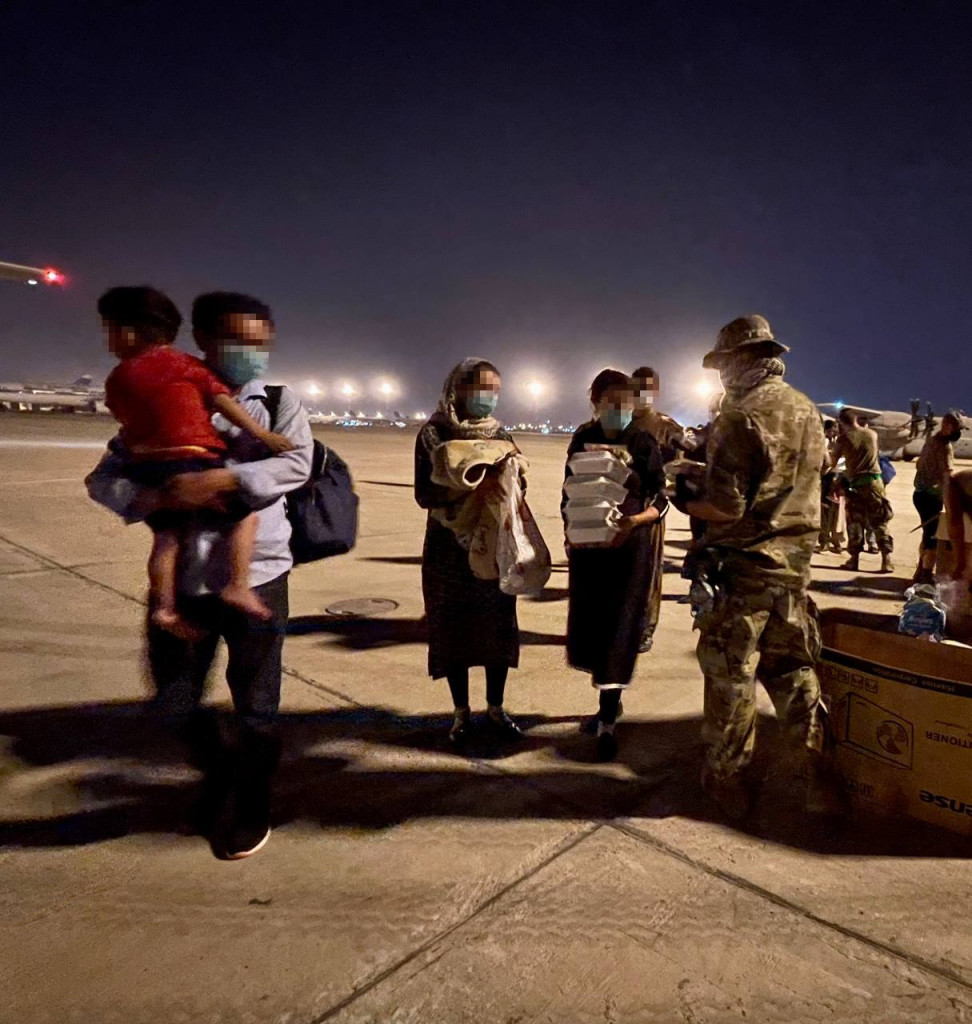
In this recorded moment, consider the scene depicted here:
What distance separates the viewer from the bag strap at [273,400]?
8.14 feet

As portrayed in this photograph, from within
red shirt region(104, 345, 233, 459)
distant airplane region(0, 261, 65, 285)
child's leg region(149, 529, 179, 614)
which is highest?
distant airplane region(0, 261, 65, 285)

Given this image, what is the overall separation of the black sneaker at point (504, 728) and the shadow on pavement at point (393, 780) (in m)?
0.07

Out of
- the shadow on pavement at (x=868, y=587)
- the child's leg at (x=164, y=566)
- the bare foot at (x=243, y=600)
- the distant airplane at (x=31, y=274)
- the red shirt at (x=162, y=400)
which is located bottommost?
the shadow on pavement at (x=868, y=587)

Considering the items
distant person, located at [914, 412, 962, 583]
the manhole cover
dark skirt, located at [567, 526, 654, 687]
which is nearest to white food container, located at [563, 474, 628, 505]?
dark skirt, located at [567, 526, 654, 687]

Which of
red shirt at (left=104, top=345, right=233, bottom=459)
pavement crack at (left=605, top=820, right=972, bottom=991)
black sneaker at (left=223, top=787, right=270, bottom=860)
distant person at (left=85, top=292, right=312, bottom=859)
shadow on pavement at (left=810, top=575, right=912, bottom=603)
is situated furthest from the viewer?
shadow on pavement at (left=810, top=575, right=912, bottom=603)

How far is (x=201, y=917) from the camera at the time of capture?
2160 millimetres

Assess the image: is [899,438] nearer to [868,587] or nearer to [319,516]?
[868,587]

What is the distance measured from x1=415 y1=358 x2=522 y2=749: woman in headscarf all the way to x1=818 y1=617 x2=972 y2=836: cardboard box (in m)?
1.44

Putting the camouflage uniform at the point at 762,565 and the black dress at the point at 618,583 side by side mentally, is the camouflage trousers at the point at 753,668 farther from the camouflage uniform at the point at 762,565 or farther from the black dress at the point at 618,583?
the black dress at the point at 618,583

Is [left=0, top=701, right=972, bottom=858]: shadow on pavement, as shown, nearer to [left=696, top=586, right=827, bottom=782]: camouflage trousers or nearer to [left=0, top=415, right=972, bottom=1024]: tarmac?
[left=0, top=415, right=972, bottom=1024]: tarmac

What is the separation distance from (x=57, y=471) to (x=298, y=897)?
1465 cm

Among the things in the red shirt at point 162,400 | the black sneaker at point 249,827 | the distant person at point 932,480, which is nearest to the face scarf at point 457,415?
the red shirt at point 162,400

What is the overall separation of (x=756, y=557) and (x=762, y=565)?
0.12ft

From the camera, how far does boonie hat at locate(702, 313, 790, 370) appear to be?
106 inches
